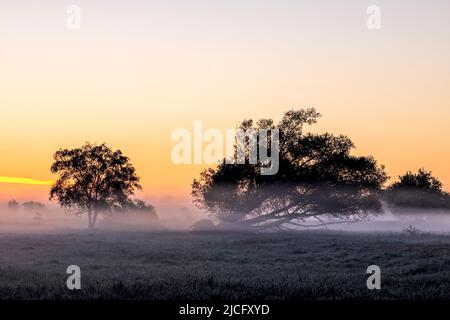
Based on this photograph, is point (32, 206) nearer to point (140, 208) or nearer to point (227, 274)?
point (140, 208)

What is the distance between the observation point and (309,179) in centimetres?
6072

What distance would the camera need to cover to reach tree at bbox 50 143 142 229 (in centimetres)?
7331

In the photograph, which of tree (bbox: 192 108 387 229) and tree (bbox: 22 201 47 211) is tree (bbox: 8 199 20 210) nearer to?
tree (bbox: 22 201 47 211)

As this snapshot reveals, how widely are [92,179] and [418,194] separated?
50284 millimetres

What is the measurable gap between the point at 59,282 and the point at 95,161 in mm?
59738

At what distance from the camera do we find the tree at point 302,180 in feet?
199

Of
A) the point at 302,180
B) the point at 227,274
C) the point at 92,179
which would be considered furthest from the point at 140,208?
the point at 227,274

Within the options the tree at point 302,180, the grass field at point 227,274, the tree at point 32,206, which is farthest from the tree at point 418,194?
the tree at point 32,206

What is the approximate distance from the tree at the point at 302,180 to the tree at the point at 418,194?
28865 mm

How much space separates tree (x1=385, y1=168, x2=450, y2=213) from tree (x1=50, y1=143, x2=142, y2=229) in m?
41.7

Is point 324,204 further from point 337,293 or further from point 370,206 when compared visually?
point 337,293

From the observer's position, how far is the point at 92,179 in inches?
2918
